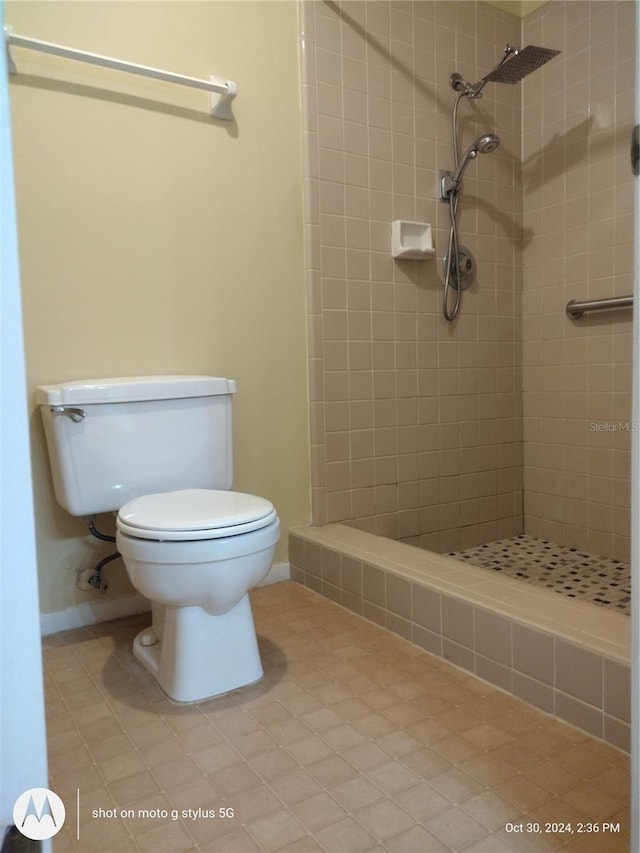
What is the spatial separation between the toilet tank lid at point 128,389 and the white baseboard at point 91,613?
58cm

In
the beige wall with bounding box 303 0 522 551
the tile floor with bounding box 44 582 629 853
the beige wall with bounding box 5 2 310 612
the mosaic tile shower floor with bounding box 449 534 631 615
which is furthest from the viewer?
the beige wall with bounding box 303 0 522 551

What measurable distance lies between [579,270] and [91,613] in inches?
78.3

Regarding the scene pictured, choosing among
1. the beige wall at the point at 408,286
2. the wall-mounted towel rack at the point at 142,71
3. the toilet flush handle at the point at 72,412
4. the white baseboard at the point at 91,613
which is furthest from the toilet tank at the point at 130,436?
the wall-mounted towel rack at the point at 142,71

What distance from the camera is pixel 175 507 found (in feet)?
4.41

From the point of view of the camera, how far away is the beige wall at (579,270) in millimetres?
2098

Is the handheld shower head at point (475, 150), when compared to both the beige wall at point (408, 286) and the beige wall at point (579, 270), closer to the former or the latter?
the beige wall at point (408, 286)

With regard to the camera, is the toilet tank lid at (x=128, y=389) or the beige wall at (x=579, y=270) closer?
the toilet tank lid at (x=128, y=389)

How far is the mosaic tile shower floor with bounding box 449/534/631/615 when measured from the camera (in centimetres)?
185

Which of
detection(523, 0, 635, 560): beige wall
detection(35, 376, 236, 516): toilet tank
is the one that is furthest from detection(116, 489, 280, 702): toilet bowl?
detection(523, 0, 635, 560): beige wall

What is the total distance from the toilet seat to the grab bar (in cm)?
144

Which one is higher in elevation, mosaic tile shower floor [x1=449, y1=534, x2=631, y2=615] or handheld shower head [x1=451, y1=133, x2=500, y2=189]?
handheld shower head [x1=451, y1=133, x2=500, y2=189]

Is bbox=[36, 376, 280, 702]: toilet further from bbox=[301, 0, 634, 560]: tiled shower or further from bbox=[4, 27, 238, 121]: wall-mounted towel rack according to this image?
bbox=[4, 27, 238, 121]: wall-mounted towel rack

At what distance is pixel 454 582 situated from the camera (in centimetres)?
151

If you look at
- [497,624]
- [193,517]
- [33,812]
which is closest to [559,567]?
[497,624]
